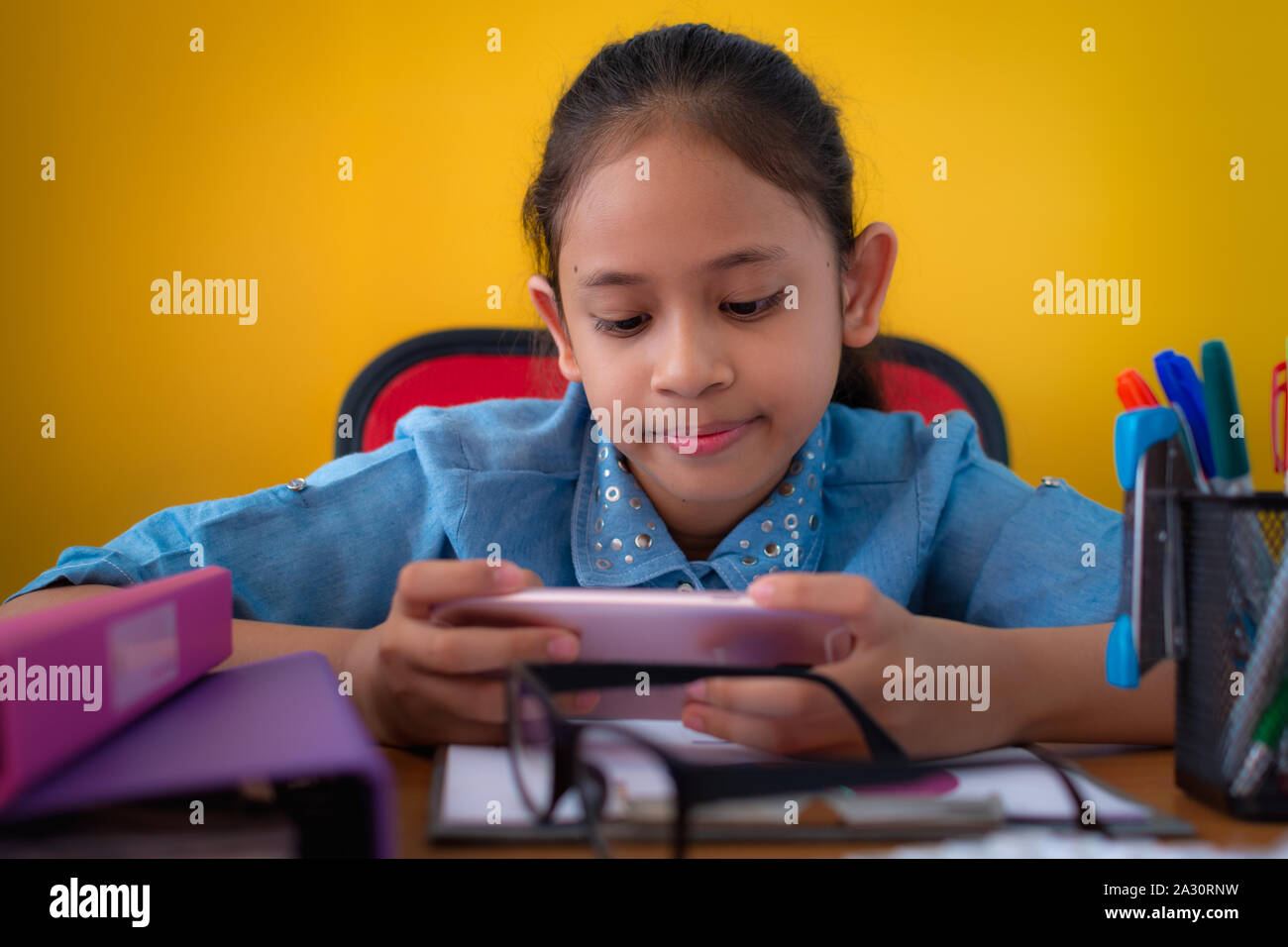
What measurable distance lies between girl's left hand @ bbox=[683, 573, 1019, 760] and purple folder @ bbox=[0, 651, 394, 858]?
0.17 m

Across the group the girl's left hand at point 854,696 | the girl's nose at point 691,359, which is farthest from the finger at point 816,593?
the girl's nose at point 691,359

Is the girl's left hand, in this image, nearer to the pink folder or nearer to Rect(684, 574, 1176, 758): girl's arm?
Rect(684, 574, 1176, 758): girl's arm

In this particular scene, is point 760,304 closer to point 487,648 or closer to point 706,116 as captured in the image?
point 706,116

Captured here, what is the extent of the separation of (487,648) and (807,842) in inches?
6.7

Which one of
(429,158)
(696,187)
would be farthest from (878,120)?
(696,187)

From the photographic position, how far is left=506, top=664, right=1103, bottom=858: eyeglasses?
327mm

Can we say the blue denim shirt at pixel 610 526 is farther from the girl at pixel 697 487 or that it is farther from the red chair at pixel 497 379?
the red chair at pixel 497 379

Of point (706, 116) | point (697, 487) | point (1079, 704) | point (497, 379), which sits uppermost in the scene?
point (706, 116)

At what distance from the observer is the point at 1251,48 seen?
1264mm

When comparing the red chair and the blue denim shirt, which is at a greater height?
the red chair

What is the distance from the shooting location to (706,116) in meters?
0.71

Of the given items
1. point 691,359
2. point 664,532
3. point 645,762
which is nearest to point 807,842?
point 645,762

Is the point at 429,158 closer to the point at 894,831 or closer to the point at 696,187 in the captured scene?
the point at 696,187

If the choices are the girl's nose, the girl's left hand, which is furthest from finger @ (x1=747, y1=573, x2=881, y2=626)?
the girl's nose
